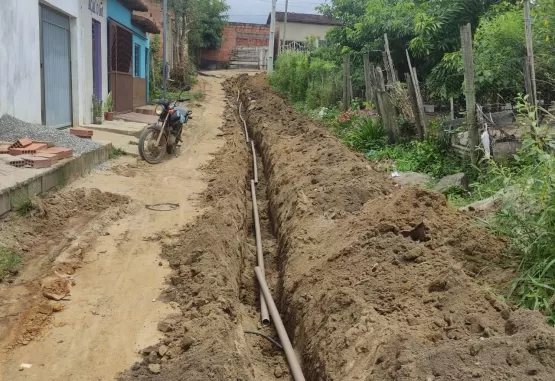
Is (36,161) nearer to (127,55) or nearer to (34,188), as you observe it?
(34,188)

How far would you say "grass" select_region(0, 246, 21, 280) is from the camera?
5246 mm

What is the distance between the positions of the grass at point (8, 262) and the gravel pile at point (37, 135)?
3764mm

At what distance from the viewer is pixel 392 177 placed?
27.9ft

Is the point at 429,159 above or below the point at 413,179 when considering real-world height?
above

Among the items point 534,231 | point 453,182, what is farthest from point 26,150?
point 534,231

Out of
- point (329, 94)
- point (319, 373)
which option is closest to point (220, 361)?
point (319, 373)

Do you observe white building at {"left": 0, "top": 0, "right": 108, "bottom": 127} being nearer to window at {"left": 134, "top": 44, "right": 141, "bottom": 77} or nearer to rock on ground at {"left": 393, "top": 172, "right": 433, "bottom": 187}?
window at {"left": 134, "top": 44, "right": 141, "bottom": 77}

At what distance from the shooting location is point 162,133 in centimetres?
1171

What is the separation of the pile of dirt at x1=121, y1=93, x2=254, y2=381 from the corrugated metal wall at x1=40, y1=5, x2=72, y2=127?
5.00 m

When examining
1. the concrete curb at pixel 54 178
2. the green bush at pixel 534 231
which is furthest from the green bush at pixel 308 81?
the green bush at pixel 534 231

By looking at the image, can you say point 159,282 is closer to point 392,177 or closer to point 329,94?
Result: point 392,177

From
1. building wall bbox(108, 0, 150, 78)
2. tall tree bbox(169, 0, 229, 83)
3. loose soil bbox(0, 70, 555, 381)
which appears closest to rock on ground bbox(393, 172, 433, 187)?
loose soil bbox(0, 70, 555, 381)

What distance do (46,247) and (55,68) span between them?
7.00 metres

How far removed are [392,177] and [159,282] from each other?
4206 mm
